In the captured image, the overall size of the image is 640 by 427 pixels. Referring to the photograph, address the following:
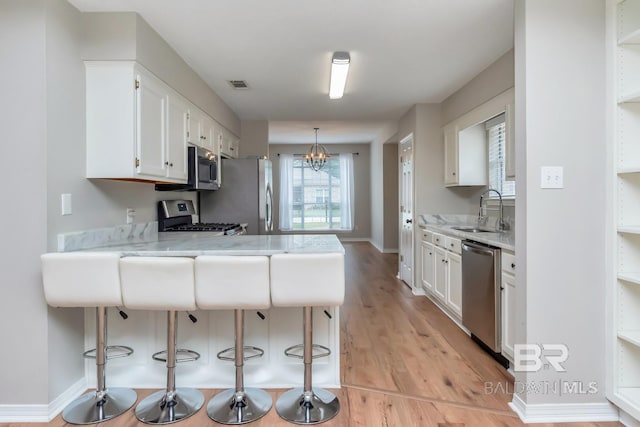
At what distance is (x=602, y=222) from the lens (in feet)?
6.71

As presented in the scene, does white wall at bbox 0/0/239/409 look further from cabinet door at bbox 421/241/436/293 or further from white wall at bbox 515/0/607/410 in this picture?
cabinet door at bbox 421/241/436/293

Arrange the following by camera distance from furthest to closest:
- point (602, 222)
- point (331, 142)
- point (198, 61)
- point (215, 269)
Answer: point (331, 142), point (198, 61), point (602, 222), point (215, 269)

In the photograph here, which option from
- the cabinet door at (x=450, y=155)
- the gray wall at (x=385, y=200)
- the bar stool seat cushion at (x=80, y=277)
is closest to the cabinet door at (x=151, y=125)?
the bar stool seat cushion at (x=80, y=277)

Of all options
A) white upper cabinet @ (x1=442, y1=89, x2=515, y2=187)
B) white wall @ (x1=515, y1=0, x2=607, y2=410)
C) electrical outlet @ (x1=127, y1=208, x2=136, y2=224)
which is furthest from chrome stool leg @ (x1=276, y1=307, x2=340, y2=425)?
white upper cabinet @ (x1=442, y1=89, x2=515, y2=187)

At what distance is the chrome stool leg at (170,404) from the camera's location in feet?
6.64

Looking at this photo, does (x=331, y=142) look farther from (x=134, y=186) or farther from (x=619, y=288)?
(x=619, y=288)

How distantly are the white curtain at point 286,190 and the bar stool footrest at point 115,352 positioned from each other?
707 cm

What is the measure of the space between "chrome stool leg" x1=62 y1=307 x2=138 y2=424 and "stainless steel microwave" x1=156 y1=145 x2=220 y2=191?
4.99ft

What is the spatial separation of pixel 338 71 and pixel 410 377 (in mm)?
2489

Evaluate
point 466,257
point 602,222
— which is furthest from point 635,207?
point 466,257

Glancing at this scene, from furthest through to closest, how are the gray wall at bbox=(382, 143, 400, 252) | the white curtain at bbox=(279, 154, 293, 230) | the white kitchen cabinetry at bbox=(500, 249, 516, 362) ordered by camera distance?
the white curtain at bbox=(279, 154, 293, 230), the gray wall at bbox=(382, 143, 400, 252), the white kitchen cabinetry at bbox=(500, 249, 516, 362)

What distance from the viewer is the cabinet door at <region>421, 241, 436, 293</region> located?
415 centimetres

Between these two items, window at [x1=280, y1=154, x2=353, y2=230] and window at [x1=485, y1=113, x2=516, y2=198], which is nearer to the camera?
window at [x1=485, y1=113, x2=516, y2=198]

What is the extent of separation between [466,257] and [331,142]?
6451 millimetres
